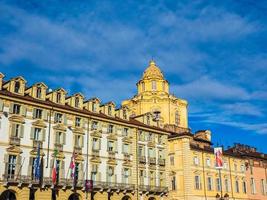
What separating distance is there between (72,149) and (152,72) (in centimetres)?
5539

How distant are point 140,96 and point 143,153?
3842 cm

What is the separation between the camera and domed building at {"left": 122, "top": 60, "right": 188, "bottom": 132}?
339 ft

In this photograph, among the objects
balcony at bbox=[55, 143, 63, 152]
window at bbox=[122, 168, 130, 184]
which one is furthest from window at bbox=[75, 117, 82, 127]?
window at bbox=[122, 168, 130, 184]

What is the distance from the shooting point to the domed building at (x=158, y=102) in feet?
339

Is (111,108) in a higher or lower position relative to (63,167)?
higher

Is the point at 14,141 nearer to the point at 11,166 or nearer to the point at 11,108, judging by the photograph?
the point at 11,166

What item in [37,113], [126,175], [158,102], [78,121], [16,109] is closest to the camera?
[16,109]

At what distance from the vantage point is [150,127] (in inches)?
2805

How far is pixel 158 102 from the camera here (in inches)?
4094

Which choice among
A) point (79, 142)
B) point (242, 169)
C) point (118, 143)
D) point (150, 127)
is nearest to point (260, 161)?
point (242, 169)

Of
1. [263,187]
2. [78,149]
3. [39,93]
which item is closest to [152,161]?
[78,149]

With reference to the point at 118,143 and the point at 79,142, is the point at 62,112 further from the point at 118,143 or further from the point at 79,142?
the point at 118,143

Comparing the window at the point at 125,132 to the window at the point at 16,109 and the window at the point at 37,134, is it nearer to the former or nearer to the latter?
the window at the point at 37,134

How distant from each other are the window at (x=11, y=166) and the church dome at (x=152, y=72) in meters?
61.6
